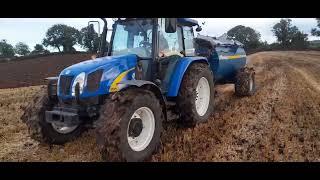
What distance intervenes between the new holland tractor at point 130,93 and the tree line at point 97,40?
103 cm

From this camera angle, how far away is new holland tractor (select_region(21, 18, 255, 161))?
484 cm

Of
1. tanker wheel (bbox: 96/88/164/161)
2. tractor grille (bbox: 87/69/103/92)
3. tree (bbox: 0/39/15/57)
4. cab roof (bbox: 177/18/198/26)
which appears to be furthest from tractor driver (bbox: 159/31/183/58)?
tree (bbox: 0/39/15/57)

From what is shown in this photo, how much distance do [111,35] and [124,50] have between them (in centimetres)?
58

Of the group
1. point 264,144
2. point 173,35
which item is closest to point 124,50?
point 173,35

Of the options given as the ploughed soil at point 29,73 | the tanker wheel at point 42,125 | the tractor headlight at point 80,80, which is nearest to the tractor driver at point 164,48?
the tractor headlight at point 80,80

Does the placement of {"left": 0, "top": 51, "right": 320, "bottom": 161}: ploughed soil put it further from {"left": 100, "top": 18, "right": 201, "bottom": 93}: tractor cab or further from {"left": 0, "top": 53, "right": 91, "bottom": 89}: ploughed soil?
{"left": 0, "top": 53, "right": 91, "bottom": 89}: ploughed soil

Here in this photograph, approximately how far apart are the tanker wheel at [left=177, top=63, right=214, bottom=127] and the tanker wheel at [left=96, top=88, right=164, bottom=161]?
1.01 meters

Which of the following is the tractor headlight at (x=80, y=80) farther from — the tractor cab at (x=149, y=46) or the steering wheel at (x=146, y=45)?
the steering wheel at (x=146, y=45)

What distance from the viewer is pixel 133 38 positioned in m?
6.48

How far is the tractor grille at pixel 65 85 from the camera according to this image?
5492mm

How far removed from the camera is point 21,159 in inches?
219

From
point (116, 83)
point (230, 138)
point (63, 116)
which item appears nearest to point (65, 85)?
point (63, 116)

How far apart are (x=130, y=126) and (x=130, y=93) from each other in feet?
1.57

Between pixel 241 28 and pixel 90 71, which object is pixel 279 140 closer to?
pixel 90 71
